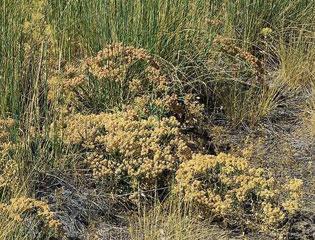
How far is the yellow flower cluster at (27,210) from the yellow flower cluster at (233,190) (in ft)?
2.11

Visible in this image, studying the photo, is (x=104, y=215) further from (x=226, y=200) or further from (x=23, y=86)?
(x=23, y=86)

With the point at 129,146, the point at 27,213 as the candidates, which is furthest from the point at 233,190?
the point at 27,213

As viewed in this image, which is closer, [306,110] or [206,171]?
[206,171]

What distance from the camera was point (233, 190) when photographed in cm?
319

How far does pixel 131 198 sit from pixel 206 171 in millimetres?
404

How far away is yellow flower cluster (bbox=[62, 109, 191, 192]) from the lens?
10.7 ft

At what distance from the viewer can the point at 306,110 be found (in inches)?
169

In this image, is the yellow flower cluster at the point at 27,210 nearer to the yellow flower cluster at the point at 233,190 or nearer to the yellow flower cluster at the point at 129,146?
the yellow flower cluster at the point at 129,146

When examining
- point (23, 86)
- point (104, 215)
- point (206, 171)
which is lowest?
point (104, 215)

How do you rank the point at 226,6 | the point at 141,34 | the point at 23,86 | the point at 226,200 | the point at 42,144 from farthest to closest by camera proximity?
the point at 226,6 < the point at 141,34 < the point at 23,86 < the point at 42,144 < the point at 226,200

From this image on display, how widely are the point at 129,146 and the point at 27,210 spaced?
64 cm

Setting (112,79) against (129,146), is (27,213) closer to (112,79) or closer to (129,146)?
(129,146)

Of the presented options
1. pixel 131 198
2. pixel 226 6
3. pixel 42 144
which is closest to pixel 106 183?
pixel 131 198

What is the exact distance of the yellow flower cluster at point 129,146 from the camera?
3.25 meters
